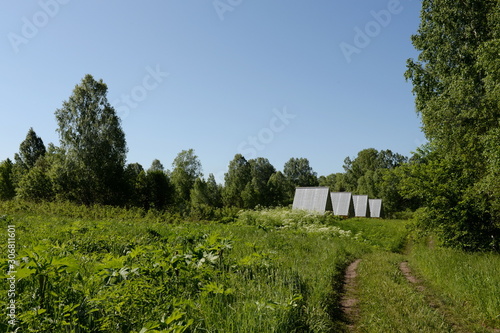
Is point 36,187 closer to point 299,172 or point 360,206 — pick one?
point 360,206

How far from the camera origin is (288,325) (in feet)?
13.1

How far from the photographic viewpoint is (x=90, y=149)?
34031mm

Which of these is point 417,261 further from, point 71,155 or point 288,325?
point 71,155

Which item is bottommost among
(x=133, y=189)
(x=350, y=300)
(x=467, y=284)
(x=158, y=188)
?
(x=350, y=300)

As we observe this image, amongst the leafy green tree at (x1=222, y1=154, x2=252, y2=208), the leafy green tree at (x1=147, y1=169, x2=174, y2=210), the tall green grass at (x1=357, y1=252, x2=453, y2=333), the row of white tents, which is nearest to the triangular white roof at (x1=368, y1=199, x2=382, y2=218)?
the row of white tents

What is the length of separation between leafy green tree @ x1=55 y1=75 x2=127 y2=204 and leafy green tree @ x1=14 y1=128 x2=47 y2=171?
24541 millimetres

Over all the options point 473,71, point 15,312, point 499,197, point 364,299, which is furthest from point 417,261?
point 15,312

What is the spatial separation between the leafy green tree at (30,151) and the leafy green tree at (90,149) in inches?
966

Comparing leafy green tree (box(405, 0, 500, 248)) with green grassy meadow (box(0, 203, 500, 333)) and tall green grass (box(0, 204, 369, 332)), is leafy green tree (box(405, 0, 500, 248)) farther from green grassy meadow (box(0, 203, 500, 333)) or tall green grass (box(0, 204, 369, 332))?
tall green grass (box(0, 204, 369, 332))

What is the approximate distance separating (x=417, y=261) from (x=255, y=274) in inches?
320

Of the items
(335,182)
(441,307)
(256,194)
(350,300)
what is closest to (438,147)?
(441,307)

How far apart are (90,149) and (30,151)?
30.2 m

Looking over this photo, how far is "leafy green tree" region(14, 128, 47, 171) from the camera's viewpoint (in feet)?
177

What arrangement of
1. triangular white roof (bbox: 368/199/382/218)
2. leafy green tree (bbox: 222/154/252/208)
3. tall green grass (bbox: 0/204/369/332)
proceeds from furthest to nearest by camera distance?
leafy green tree (bbox: 222/154/252/208), triangular white roof (bbox: 368/199/382/218), tall green grass (bbox: 0/204/369/332)
